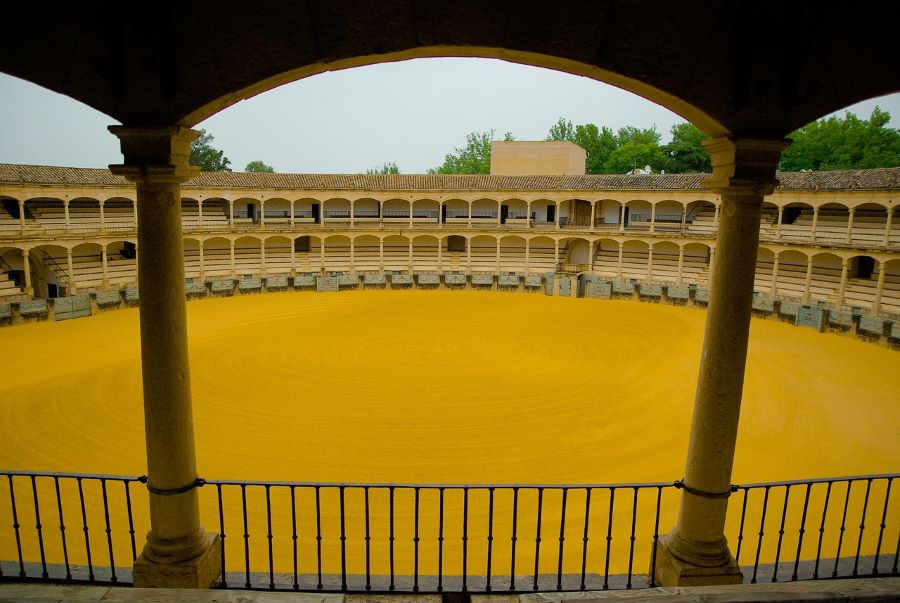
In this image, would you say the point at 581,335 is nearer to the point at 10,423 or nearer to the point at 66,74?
the point at 10,423

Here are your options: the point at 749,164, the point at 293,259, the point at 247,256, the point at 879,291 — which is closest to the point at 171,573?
the point at 749,164

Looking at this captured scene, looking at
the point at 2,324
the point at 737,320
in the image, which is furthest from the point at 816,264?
the point at 2,324

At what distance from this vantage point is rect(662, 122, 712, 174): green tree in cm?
4797

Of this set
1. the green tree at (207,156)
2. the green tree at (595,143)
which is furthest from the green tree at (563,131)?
the green tree at (207,156)

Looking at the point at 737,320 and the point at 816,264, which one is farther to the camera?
the point at 816,264

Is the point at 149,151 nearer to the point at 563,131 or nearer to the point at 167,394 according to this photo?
the point at 167,394

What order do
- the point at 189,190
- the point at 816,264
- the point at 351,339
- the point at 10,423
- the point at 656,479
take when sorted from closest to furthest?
1. the point at 656,479
2. the point at 10,423
3. the point at 351,339
4. the point at 816,264
5. the point at 189,190

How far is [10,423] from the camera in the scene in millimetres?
11117

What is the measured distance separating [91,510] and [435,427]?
5907mm

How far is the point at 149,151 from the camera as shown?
3982mm

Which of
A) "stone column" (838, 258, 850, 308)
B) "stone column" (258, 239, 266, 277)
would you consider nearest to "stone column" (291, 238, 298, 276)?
"stone column" (258, 239, 266, 277)

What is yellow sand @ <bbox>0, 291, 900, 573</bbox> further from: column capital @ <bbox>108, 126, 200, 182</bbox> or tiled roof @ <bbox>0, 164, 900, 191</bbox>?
tiled roof @ <bbox>0, 164, 900, 191</bbox>

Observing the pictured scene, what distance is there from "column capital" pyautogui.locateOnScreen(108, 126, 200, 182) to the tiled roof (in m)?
26.4

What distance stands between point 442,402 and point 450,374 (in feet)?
7.50
